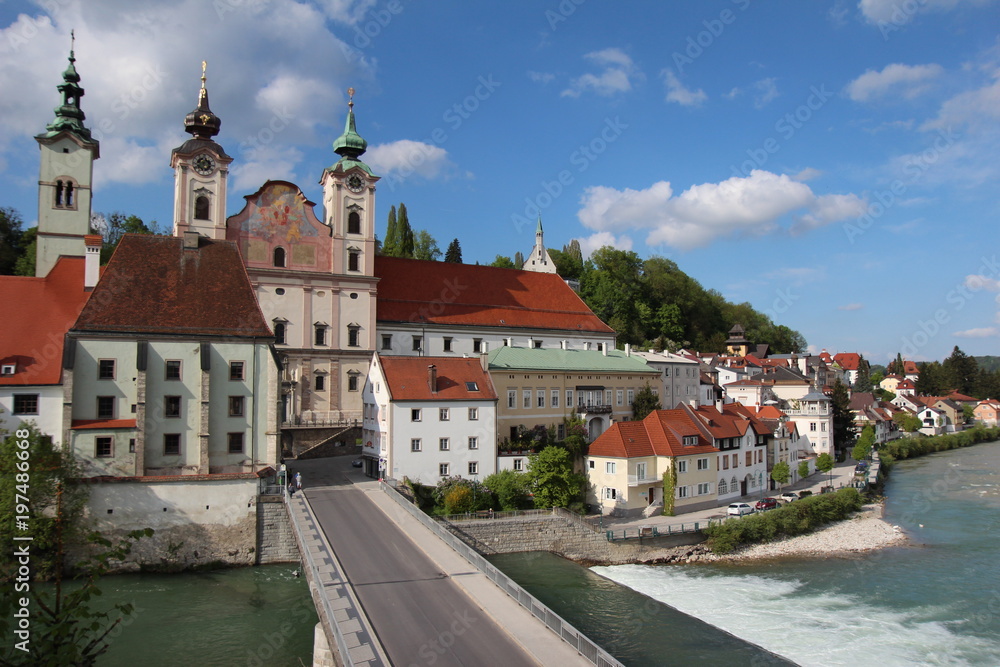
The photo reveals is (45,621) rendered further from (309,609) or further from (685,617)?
(685,617)

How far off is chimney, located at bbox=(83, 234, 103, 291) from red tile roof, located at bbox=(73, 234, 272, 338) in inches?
71.0

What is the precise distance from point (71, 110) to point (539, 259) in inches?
2522

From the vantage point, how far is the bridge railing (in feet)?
50.1

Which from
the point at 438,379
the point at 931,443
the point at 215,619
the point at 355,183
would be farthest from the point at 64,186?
the point at 931,443

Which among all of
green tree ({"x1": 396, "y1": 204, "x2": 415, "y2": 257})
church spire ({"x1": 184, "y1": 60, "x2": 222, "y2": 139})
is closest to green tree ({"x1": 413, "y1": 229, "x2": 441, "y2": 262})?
green tree ({"x1": 396, "y1": 204, "x2": 415, "y2": 257})

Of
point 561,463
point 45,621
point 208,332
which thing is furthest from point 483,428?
point 45,621

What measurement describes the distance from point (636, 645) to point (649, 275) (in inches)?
3132

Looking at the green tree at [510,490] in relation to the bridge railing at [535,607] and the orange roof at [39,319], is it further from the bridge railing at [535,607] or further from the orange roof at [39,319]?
the orange roof at [39,319]

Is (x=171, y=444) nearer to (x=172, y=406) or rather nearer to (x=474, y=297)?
(x=172, y=406)

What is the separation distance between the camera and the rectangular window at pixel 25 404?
99.1 feet

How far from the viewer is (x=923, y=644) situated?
81.3 feet

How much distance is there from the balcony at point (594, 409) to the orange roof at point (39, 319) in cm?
2893

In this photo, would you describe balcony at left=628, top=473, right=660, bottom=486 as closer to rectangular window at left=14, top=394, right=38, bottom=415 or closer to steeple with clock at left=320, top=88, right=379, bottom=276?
steeple with clock at left=320, top=88, right=379, bottom=276

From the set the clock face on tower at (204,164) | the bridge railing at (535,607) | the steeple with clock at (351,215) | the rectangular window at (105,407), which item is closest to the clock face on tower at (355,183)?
the steeple with clock at (351,215)
